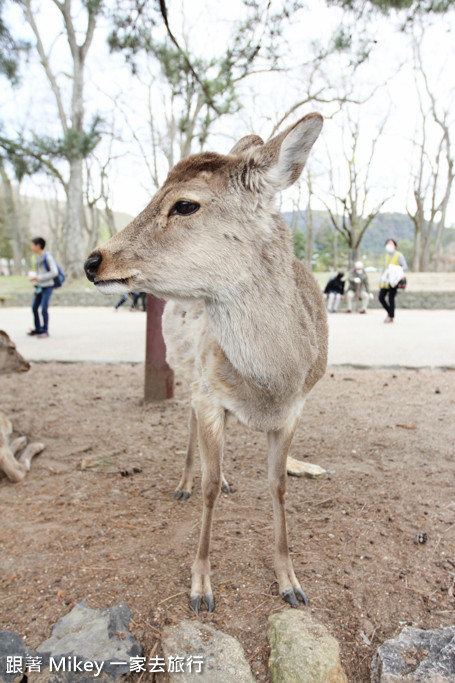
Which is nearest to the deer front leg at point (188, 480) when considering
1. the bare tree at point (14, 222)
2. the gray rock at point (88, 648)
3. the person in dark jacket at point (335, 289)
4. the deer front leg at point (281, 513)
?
the deer front leg at point (281, 513)

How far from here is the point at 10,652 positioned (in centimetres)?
193

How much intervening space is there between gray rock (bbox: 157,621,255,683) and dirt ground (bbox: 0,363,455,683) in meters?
0.06

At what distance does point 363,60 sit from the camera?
5309 mm

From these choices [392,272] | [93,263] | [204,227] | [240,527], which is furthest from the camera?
[392,272]

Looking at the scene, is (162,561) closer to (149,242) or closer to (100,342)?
(149,242)

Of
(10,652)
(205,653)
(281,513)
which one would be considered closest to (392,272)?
(281,513)

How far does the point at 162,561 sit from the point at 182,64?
5.35m

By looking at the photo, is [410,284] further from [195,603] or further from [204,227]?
[195,603]

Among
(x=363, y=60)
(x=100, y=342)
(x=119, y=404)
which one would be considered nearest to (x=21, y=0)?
(x=363, y=60)

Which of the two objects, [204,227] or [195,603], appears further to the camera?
[195,603]

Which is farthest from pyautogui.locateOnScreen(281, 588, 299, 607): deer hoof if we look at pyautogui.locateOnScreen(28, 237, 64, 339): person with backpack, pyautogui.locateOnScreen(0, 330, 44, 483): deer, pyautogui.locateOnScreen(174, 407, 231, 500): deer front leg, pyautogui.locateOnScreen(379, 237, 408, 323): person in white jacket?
pyautogui.locateOnScreen(379, 237, 408, 323): person in white jacket

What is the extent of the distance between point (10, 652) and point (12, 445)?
6.80 ft

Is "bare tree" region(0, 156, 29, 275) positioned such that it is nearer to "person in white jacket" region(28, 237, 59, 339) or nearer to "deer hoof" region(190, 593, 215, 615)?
"person in white jacket" region(28, 237, 59, 339)

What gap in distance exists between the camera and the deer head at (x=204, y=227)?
203 cm
